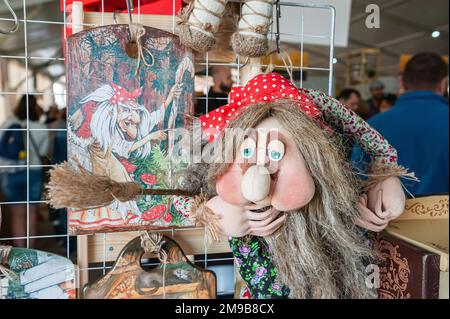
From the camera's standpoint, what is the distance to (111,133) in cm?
45

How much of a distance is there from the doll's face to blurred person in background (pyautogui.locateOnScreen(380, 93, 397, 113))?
0.23 meters

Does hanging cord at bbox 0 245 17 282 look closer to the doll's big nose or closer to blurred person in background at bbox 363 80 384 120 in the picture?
the doll's big nose

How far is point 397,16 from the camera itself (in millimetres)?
417

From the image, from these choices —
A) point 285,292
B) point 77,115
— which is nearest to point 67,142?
point 77,115

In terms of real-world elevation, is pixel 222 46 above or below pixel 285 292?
above

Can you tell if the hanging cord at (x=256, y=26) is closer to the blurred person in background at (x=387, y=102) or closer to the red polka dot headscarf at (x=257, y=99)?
the red polka dot headscarf at (x=257, y=99)

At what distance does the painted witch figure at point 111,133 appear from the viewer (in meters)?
0.44

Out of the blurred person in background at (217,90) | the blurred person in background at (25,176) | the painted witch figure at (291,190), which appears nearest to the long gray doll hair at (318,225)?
the painted witch figure at (291,190)

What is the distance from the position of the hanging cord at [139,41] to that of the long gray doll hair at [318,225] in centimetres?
14

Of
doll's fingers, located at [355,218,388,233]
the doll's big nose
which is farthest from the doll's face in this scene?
doll's fingers, located at [355,218,388,233]

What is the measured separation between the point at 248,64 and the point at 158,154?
160 mm

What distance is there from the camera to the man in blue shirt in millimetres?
526
